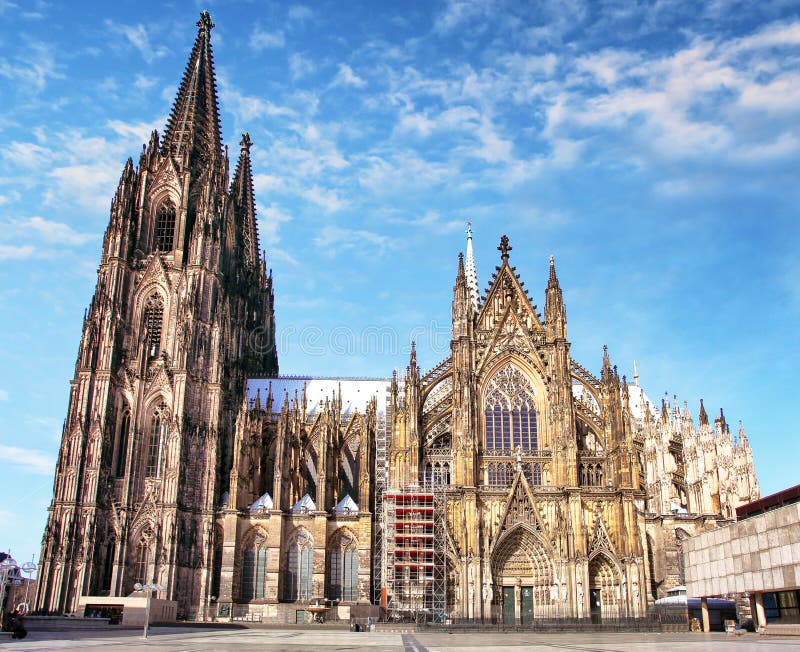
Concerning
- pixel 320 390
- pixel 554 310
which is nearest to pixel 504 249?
pixel 554 310

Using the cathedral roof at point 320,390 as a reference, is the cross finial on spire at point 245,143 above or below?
above

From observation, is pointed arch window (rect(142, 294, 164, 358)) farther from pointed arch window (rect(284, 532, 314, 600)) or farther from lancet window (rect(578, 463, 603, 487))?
lancet window (rect(578, 463, 603, 487))

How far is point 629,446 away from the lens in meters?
52.2

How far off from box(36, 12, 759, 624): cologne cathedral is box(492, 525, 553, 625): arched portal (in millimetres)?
123

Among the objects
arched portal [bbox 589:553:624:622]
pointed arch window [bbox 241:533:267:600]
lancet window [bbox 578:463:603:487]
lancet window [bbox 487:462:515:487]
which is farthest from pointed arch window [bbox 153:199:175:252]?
arched portal [bbox 589:553:624:622]

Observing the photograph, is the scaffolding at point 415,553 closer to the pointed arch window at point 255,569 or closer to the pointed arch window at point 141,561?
the pointed arch window at point 255,569

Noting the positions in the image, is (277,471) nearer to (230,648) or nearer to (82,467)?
(82,467)

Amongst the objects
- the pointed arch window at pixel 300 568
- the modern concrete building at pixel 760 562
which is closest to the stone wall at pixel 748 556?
the modern concrete building at pixel 760 562

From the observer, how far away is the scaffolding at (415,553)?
48.5m

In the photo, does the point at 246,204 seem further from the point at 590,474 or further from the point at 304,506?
the point at 590,474

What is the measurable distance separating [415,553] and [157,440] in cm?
2077

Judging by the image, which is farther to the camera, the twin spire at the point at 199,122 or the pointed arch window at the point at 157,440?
the twin spire at the point at 199,122

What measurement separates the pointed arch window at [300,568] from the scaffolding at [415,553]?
7.43m

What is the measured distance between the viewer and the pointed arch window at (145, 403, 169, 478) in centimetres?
5569
